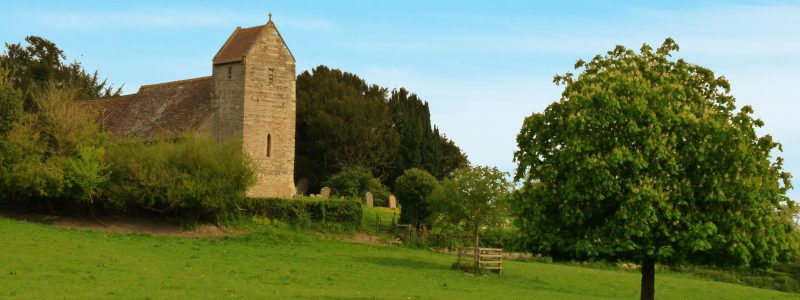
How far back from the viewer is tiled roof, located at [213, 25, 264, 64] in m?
55.1

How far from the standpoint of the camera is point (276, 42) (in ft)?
183

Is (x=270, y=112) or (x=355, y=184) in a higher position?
(x=270, y=112)

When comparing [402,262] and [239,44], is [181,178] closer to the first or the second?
[402,262]

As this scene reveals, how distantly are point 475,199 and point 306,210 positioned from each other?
29.8ft

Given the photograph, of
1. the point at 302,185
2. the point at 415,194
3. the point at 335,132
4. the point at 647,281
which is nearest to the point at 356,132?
the point at 335,132

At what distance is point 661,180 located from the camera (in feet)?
74.1

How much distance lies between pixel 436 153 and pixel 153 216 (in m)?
37.5

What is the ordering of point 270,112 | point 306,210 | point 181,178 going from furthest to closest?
point 270,112 → point 306,210 → point 181,178

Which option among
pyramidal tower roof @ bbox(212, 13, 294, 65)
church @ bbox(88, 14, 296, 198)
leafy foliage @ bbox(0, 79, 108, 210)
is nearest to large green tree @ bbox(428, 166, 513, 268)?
church @ bbox(88, 14, 296, 198)

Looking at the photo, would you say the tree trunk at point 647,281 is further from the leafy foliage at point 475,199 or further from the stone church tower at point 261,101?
the stone church tower at point 261,101

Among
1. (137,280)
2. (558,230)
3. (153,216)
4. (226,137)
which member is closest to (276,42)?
(226,137)

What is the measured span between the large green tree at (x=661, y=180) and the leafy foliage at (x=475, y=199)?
22775mm

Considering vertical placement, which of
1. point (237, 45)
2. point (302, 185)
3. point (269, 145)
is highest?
point (237, 45)

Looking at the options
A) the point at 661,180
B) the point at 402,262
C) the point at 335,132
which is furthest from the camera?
the point at 335,132
